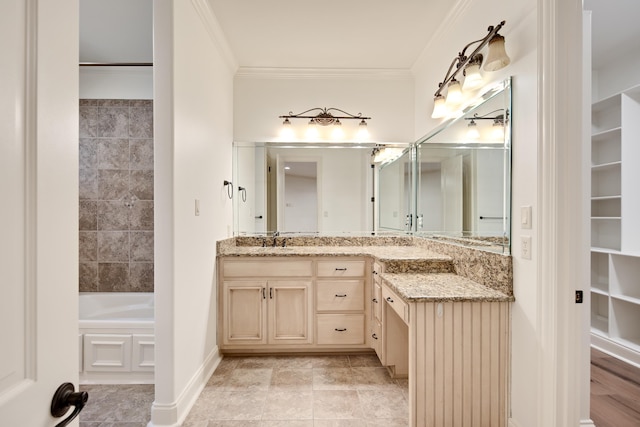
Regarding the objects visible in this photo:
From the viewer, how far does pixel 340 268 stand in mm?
2625

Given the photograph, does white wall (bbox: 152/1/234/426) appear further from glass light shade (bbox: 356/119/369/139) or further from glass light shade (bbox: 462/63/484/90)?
glass light shade (bbox: 462/63/484/90)

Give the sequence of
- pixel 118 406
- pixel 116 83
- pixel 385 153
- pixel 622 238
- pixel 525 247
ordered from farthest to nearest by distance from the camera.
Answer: pixel 385 153 < pixel 116 83 < pixel 622 238 < pixel 118 406 < pixel 525 247

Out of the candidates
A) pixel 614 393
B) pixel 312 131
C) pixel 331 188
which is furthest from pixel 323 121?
pixel 614 393

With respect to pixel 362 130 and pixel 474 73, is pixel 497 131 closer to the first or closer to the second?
pixel 474 73

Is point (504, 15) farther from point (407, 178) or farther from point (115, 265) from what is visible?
point (115, 265)

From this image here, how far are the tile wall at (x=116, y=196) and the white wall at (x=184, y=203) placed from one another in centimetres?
105

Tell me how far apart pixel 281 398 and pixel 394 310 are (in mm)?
971

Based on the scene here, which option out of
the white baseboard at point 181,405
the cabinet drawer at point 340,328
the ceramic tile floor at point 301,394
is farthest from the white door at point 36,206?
the cabinet drawer at point 340,328

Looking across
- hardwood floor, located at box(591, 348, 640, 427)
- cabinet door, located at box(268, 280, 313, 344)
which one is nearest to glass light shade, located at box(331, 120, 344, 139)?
cabinet door, located at box(268, 280, 313, 344)

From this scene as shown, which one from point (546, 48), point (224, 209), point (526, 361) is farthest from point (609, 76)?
point (224, 209)

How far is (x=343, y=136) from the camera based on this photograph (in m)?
3.13

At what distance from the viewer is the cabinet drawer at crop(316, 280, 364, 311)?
2.61 metres

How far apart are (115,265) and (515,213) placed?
11.3 feet

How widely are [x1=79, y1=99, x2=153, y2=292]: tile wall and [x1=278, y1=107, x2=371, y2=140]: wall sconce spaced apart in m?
1.39
